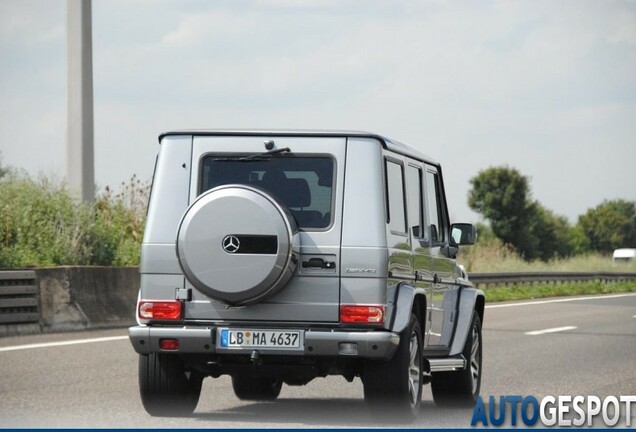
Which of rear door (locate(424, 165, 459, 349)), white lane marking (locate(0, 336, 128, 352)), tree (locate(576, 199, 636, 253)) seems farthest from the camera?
tree (locate(576, 199, 636, 253))

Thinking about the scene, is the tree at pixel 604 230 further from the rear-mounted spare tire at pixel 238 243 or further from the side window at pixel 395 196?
the rear-mounted spare tire at pixel 238 243

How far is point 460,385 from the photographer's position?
1103 cm

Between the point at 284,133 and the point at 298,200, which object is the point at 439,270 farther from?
the point at 284,133

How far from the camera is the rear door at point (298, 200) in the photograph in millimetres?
9000

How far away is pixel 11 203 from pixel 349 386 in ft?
31.8

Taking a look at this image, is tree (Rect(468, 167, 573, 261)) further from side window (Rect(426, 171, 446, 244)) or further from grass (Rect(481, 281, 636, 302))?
side window (Rect(426, 171, 446, 244))

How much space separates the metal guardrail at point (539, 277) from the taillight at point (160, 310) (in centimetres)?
2235

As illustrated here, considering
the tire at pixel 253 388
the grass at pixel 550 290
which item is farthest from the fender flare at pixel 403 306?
the grass at pixel 550 290

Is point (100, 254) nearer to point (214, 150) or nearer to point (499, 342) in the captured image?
point (499, 342)

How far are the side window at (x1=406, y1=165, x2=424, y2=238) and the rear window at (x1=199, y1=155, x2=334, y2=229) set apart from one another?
101cm

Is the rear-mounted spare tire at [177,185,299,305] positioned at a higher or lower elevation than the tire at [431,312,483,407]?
higher

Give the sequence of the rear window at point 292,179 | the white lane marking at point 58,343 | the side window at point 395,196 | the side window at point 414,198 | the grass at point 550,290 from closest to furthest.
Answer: the rear window at point 292,179 → the side window at point 395,196 → the side window at point 414,198 → the white lane marking at point 58,343 → the grass at point 550,290

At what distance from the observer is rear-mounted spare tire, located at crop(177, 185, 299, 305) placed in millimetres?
8828

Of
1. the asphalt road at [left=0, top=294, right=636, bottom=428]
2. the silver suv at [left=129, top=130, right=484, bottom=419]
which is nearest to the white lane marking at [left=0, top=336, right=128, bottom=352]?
the asphalt road at [left=0, top=294, right=636, bottom=428]
